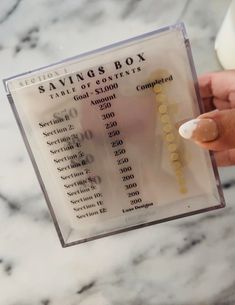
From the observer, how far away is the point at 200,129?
1.25 ft

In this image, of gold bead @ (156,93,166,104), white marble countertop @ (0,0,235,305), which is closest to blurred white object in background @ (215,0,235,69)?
white marble countertop @ (0,0,235,305)

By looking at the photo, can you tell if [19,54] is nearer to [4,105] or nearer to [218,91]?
[4,105]

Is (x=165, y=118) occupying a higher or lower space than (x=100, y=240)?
higher

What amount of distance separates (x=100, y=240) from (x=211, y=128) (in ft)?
0.67

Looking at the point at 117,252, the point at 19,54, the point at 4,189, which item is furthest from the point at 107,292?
the point at 19,54

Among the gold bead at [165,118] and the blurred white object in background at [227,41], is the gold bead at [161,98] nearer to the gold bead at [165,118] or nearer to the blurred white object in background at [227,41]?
the gold bead at [165,118]

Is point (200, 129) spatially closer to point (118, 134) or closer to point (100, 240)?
point (118, 134)

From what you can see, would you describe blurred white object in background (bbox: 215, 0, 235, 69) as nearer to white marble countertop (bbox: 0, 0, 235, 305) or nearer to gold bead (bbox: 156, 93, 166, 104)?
white marble countertop (bbox: 0, 0, 235, 305)

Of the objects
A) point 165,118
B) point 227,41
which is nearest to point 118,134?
point 165,118

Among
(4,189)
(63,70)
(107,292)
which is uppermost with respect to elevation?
(63,70)

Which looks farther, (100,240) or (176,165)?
(100,240)

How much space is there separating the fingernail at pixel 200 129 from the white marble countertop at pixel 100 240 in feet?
0.47

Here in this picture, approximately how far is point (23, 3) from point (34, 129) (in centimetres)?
17

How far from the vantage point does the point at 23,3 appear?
519mm
